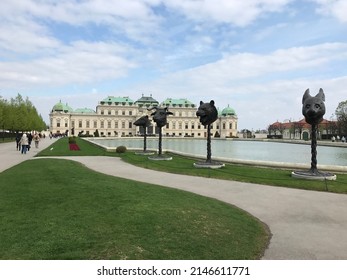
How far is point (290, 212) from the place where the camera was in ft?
27.7

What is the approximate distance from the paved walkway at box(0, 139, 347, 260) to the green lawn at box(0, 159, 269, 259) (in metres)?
0.49

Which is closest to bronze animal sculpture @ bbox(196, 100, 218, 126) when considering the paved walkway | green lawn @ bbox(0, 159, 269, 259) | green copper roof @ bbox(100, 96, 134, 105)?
the paved walkway

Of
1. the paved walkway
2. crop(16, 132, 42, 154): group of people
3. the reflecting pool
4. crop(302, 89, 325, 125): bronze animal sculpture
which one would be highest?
crop(302, 89, 325, 125): bronze animal sculpture

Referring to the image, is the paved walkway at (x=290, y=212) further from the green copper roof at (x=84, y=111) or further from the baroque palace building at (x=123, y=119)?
the green copper roof at (x=84, y=111)

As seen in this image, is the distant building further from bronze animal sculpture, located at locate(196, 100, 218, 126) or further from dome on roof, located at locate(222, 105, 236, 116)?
bronze animal sculpture, located at locate(196, 100, 218, 126)

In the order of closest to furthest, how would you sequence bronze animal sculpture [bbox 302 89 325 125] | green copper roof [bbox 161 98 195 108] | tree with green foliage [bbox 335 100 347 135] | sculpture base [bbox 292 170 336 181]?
sculpture base [bbox 292 170 336 181]
bronze animal sculpture [bbox 302 89 325 125]
tree with green foliage [bbox 335 100 347 135]
green copper roof [bbox 161 98 195 108]

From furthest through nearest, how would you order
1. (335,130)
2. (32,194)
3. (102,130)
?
(102,130) < (335,130) < (32,194)

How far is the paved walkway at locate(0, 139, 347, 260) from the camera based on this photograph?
5.77m

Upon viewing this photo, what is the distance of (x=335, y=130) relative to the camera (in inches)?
3551

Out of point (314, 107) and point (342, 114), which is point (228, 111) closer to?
point (342, 114)
